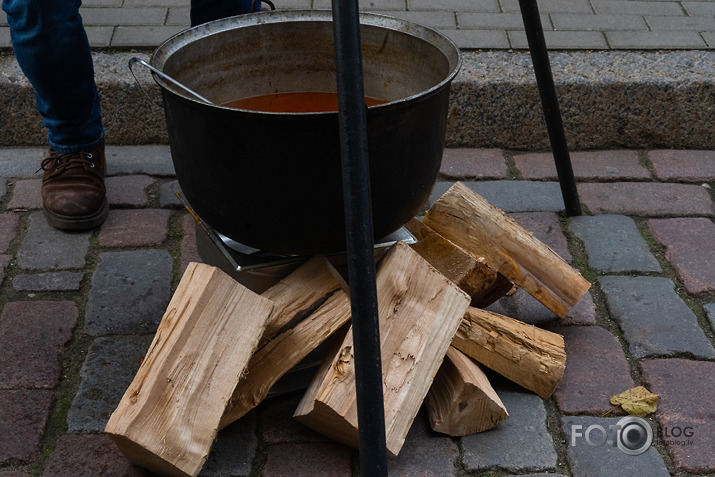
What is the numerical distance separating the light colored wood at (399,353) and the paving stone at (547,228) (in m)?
0.84

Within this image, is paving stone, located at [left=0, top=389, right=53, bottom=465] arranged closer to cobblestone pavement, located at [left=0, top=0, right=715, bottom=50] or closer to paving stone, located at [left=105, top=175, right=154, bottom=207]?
paving stone, located at [left=105, top=175, right=154, bottom=207]

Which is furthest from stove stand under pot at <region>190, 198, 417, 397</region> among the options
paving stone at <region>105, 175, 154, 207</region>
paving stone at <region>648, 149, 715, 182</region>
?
paving stone at <region>648, 149, 715, 182</region>

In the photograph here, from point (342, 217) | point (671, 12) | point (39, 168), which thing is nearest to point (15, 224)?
point (39, 168)

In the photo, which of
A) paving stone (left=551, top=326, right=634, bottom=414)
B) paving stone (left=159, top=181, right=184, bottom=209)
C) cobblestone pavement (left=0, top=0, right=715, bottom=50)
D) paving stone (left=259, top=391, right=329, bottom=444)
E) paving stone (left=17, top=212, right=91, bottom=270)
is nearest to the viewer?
paving stone (left=259, top=391, right=329, bottom=444)

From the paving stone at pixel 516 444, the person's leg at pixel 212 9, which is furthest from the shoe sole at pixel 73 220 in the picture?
the paving stone at pixel 516 444

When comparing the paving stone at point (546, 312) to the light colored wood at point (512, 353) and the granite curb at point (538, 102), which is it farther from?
the granite curb at point (538, 102)

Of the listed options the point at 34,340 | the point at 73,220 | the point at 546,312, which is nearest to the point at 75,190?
the point at 73,220

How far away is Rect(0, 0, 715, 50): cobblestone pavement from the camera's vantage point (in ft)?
11.1

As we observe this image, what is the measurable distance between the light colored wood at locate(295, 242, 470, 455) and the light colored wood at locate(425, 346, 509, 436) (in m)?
0.09

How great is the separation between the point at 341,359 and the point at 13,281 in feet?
3.92

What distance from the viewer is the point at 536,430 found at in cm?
189

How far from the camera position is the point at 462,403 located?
72.7 inches

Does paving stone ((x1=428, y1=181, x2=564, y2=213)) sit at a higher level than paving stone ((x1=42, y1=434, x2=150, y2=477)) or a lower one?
lower

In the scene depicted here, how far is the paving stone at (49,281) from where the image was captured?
2375 mm
